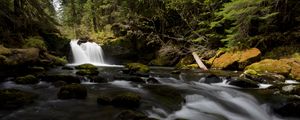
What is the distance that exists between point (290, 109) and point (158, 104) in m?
3.47

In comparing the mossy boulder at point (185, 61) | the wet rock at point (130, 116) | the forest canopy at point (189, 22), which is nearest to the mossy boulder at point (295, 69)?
the forest canopy at point (189, 22)

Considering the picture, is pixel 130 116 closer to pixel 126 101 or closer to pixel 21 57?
pixel 126 101

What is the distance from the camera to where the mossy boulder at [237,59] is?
51.7ft

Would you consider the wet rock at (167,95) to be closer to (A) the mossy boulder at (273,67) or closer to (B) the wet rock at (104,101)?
(B) the wet rock at (104,101)

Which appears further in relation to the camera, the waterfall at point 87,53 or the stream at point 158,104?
the waterfall at point 87,53

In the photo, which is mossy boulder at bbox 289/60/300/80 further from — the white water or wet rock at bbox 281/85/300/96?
the white water

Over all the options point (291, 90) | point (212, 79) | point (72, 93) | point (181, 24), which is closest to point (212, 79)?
point (212, 79)

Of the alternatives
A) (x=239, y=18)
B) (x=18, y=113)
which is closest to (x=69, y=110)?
(x=18, y=113)

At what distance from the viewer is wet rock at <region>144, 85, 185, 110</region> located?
7879 mm

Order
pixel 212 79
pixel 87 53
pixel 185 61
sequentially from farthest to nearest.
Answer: pixel 87 53 < pixel 185 61 < pixel 212 79

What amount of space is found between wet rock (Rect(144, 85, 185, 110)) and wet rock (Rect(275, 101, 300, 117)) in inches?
104

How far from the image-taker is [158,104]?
7.86 m

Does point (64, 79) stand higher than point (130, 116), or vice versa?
point (64, 79)

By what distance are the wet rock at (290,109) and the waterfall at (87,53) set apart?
1743 cm
